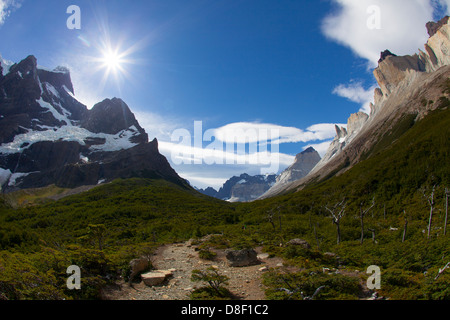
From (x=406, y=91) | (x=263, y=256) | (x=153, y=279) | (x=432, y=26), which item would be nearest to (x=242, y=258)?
(x=263, y=256)

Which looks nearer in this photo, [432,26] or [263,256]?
[263,256]

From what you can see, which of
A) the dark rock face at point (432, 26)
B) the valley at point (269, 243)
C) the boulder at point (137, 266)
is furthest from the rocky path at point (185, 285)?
the dark rock face at point (432, 26)

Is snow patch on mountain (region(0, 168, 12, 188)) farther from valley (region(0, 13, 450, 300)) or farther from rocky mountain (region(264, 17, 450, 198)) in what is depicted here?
rocky mountain (region(264, 17, 450, 198))

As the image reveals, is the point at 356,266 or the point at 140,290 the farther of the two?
the point at 356,266

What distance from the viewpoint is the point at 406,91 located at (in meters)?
161

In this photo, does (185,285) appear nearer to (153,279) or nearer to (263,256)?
(153,279)

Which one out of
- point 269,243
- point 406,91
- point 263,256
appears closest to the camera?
point 263,256

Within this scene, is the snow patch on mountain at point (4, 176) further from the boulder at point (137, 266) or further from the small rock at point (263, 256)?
the small rock at point (263, 256)

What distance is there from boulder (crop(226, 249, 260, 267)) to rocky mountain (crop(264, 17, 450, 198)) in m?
127

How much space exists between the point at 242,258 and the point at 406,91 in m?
197
